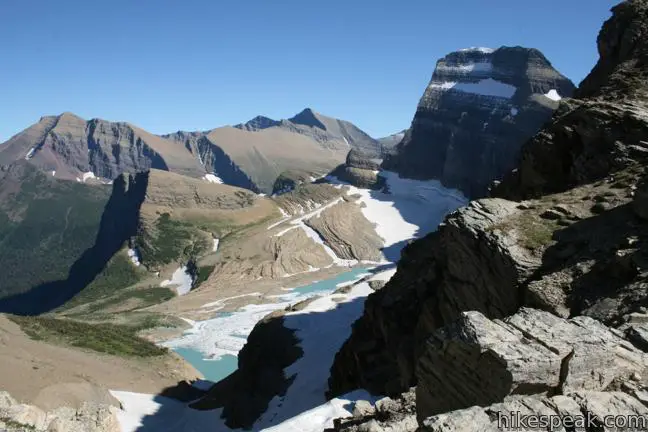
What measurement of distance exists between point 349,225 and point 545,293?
17683cm

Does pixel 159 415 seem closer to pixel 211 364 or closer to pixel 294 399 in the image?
pixel 294 399

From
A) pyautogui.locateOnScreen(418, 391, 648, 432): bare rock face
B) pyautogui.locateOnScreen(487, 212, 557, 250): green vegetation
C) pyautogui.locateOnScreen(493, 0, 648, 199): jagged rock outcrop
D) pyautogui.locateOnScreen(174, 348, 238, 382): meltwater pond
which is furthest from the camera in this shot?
pyautogui.locateOnScreen(174, 348, 238, 382): meltwater pond

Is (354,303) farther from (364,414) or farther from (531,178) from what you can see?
(364,414)

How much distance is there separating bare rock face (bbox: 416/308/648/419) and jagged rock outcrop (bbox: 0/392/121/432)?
23243 millimetres

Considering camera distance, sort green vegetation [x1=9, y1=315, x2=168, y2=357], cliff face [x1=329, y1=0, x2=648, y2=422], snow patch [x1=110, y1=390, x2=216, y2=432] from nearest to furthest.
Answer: cliff face [x1=329, y1=0, x2=648, y2=422] → snow patch [x1=110, y1=390, x2=216, y2=432] → green vegetation [x1=9, y1=315, x2=168, y2=357]

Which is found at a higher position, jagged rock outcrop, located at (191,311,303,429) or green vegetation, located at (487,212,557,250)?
green vegetation, located at (487,212,557,250)

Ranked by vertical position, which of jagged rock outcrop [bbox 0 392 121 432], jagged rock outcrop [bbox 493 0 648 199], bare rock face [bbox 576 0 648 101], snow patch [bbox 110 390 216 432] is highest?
bare rock face [bbox 576 0 648 101]

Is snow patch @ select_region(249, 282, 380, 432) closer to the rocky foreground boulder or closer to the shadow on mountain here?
the shadow on mountain

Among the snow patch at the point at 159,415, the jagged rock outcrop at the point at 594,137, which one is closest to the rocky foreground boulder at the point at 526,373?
the jagged rock outcrop at the point at 594,137

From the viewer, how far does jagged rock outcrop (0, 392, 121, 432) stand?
33.0m

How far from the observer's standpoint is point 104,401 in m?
49.9

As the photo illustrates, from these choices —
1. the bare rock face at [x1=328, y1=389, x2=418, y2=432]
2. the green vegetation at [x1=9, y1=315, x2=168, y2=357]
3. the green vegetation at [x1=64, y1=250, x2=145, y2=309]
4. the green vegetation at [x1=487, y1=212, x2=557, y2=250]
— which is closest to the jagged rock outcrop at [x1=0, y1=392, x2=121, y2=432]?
the bare rock face at [x1=328, y1=389, x2=418, y2=432]

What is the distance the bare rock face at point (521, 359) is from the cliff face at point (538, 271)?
37 millimetres

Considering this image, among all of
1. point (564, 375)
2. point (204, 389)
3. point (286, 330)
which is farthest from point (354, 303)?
point (564, 375)
